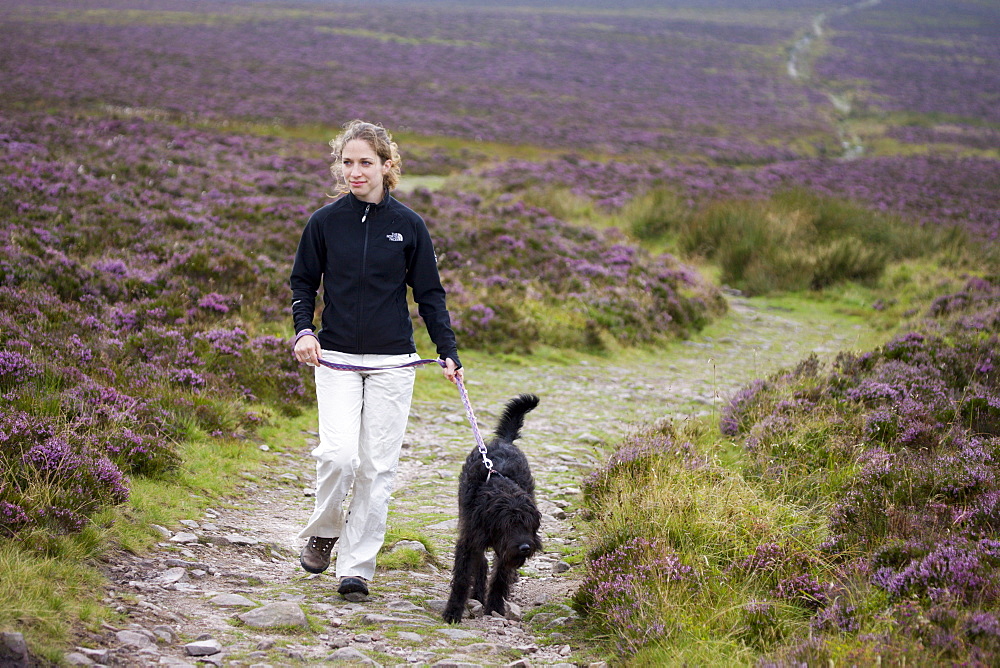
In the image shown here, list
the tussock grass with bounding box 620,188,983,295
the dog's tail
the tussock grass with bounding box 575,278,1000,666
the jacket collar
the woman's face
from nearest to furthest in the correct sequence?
1. the tussock grass with bounding box 575,278,1000,666
2. the woman's face
3. the jacket collar
4. the dog's tail
5. the tussock grass with bounding box 620,188,983,295

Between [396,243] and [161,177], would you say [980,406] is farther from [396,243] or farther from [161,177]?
[161,177]

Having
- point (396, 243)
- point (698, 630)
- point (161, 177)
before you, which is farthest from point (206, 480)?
point (161, 177)

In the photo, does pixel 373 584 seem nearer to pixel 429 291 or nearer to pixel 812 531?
pixel 429 291

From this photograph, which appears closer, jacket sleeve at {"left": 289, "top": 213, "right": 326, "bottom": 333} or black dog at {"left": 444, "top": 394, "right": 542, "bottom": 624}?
black dog at {"left": 444, "top": 394, "right": 542, "bottom": 624}

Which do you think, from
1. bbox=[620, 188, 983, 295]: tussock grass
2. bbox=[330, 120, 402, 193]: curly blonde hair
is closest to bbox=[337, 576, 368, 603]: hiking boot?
bbox=[330, 120, 402, 193]: curly blonde hair

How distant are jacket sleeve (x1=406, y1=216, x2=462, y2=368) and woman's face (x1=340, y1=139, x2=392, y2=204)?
345 mm

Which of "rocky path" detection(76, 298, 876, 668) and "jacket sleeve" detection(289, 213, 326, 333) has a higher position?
"jacket sleeve" detection(289, 213, 326, 333)

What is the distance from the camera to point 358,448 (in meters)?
4.79

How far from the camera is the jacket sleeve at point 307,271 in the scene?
15.3 ft

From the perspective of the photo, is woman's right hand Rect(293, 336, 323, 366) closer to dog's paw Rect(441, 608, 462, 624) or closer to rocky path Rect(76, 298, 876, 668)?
rocky path Rect(76, 298, 876, 668)

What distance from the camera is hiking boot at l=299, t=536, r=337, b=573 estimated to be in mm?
Result: 4839

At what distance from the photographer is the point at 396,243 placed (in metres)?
4.66

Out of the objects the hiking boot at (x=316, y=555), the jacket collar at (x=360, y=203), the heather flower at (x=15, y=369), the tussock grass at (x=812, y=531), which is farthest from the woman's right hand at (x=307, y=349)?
the heather flower at (x=15, y=369)

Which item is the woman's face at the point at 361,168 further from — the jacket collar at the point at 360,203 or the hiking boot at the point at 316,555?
the hiking boot at the point at 316,555
